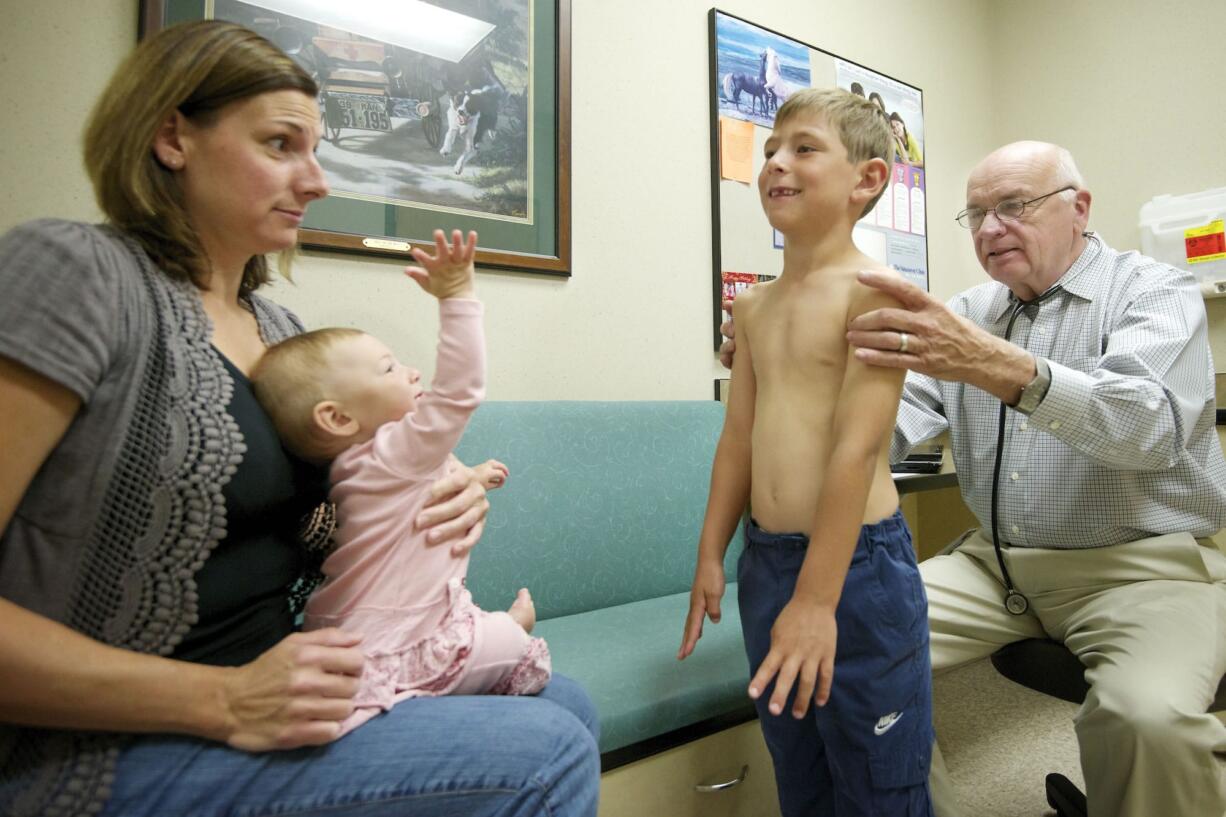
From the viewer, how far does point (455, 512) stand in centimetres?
93

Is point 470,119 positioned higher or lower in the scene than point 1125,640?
higher

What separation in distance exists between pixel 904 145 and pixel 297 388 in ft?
8.90

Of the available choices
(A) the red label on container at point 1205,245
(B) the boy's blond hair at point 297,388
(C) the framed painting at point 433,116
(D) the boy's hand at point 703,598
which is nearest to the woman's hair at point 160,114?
(B) the boy's blond hair at point 297,388

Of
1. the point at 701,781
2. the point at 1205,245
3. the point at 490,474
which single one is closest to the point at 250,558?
the point at 490,474

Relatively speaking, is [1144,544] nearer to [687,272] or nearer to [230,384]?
[687,272]

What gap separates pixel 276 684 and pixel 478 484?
371 mm

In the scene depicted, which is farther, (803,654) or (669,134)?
(669,134)

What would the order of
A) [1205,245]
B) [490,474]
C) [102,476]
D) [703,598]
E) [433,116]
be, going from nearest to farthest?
[102,476] < [490,474] < [703,598] < [433,116] < [1205,245]

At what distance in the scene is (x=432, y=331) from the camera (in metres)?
1.74

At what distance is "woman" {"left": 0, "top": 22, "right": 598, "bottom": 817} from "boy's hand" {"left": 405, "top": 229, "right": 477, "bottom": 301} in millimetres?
196

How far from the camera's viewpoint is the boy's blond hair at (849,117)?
1095mm

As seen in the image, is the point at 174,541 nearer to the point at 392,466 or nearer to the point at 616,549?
the point at 392,466

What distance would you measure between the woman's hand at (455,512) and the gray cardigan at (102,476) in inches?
9.4

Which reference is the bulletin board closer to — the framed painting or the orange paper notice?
the orange paper notice
